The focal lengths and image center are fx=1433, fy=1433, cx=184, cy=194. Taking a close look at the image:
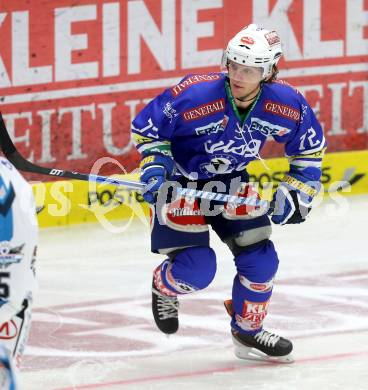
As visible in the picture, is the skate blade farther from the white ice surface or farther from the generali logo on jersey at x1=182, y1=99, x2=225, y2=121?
the generali logo on jersey at x1=182, y1=99, x2=225, y2=121

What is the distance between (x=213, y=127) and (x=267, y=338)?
0.94 metres

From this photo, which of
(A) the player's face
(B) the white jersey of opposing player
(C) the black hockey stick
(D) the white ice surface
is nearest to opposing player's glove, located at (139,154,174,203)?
(C) the black hockey stick

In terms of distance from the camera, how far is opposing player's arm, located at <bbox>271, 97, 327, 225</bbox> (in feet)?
19.5

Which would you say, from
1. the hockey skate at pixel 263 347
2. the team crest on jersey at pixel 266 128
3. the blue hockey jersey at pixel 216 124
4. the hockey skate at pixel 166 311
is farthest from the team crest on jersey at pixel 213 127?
the hockey skate at pixel 263 347

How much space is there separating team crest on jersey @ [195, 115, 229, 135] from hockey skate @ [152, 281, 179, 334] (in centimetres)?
73

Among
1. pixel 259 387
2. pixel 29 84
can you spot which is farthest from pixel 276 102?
pixel 29 84

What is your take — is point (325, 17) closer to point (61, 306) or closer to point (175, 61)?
point (175, 61)

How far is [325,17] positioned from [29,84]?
216cm

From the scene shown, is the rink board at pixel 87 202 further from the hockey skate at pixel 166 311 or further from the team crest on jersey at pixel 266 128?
the team crest on jersey at pixel 266 128

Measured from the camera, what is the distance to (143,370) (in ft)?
19.3

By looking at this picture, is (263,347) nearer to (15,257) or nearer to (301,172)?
(301,172)

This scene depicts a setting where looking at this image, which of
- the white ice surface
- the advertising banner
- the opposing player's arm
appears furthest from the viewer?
the advertising banner

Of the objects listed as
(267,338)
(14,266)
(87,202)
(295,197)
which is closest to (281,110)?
(295,197)

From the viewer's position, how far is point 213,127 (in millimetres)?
5840
